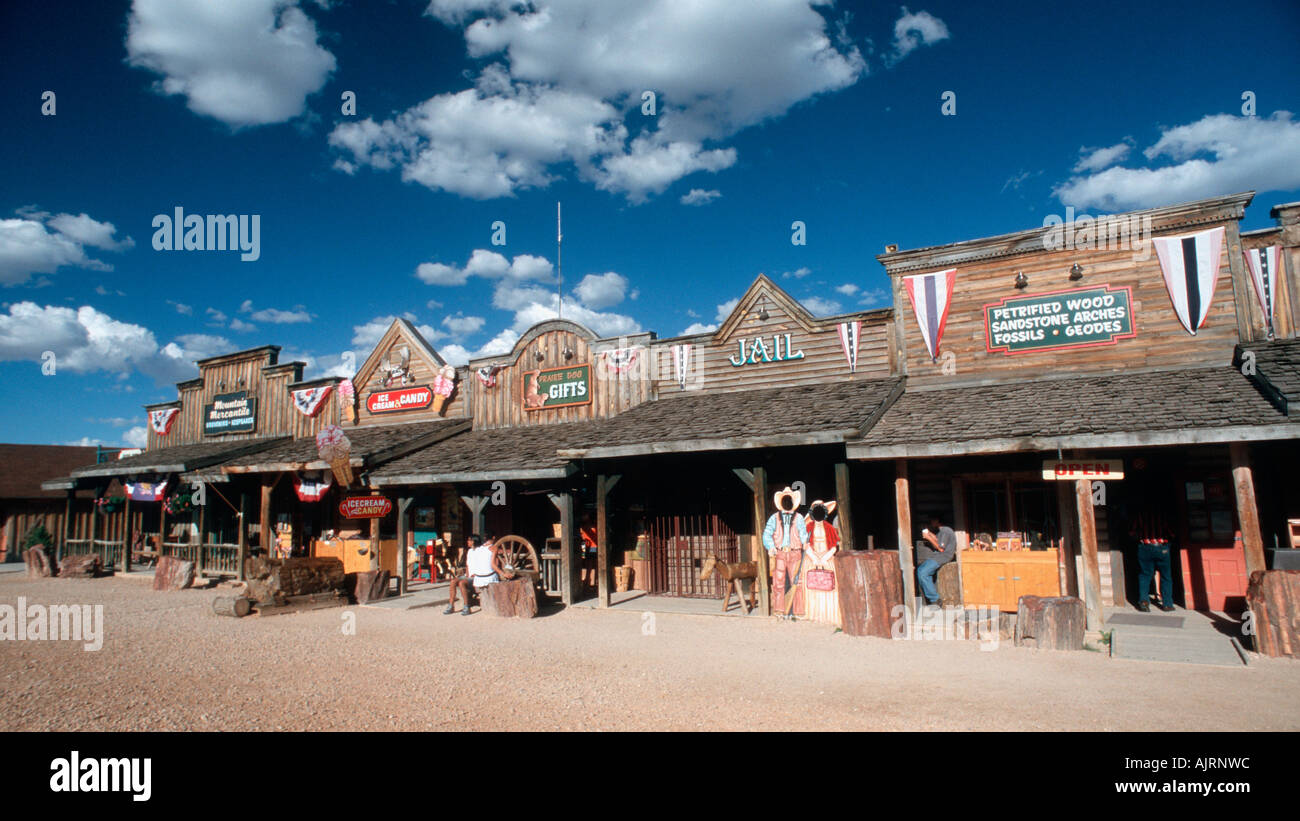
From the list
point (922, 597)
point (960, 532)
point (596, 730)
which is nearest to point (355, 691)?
point (596, 730)

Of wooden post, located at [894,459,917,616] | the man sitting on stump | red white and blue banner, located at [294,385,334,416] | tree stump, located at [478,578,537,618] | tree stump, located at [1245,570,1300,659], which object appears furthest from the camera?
red white and blue banner, located at [294,385,334,416]

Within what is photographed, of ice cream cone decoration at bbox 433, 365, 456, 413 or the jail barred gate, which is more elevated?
ice cream cone decoration at bbox 433, 365, 456, 413

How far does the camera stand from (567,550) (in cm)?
1320

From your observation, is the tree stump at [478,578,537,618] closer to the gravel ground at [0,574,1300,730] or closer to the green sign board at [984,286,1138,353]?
the gravel ground at [0,574,1300,730]

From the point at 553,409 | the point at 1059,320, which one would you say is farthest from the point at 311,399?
the point at 1059,320

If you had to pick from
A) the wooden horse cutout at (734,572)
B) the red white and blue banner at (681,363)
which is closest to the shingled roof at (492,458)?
the red white and blue banner at (681,363)

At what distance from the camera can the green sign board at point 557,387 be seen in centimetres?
1650

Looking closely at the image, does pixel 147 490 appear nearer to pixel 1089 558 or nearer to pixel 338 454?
pixel 338 454

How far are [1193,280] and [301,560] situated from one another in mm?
16138

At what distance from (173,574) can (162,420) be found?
34.7 feet

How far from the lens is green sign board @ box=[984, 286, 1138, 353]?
1130cm

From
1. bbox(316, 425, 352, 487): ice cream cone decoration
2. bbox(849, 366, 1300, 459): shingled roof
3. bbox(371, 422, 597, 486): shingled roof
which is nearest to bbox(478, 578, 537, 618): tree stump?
bbox(371, 422, 597, 486): shingled roof

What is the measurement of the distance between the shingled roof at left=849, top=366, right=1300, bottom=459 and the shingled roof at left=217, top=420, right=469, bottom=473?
1070cm
